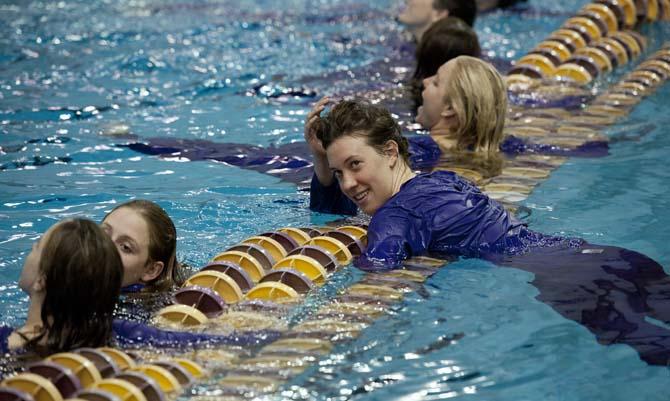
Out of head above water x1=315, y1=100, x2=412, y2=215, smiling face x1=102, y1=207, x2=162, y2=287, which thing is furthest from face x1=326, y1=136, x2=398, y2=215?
smiling face x1=102, y1=207, x2=162, y2=287

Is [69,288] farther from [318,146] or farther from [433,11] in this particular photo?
[433,11]

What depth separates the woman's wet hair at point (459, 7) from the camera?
990cm

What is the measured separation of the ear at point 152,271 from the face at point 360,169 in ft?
3.48

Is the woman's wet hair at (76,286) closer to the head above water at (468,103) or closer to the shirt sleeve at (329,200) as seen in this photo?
the shirt sleeve at (329,200)

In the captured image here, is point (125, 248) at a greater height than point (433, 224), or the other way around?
point (125, 248)

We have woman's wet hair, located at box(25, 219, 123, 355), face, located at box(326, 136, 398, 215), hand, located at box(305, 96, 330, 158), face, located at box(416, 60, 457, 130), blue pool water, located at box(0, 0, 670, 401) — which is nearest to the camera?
woman's wet hair, located at box(25, 219, 123, 355)

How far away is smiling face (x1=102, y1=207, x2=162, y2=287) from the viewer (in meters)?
4.43

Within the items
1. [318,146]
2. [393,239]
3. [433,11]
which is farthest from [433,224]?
[433,11]

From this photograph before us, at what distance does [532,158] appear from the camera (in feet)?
24.3

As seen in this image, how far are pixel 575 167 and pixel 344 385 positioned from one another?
13.1 ft

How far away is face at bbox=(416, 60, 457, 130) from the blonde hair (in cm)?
4

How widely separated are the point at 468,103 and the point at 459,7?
3543mm

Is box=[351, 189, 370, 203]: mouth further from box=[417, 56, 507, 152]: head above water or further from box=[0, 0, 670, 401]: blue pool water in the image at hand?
box=[417, 56, 507, 152]: head above water

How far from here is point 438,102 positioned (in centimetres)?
684
